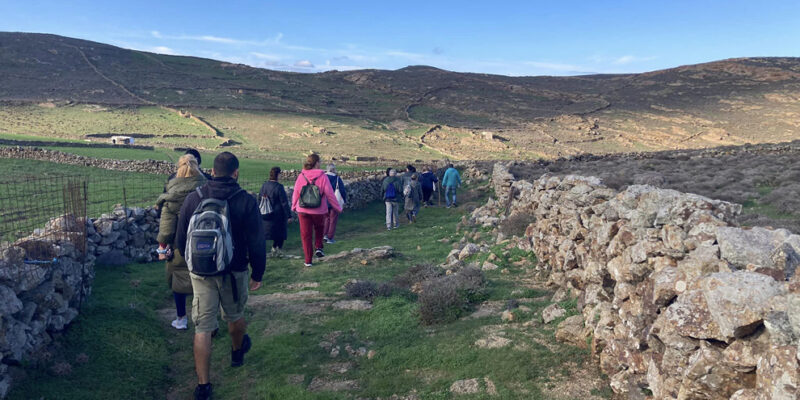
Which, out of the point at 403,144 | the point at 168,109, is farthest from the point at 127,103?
the point at 403,144

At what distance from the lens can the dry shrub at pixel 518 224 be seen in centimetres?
1102

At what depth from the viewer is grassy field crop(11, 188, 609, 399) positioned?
495 cm

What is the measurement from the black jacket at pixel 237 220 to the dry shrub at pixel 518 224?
23.2ft

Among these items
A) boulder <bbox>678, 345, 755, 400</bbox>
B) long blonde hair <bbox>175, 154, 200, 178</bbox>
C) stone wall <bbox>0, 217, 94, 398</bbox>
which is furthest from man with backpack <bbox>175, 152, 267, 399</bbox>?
boulder <bbox>678, 345, 755, 400</bbox>

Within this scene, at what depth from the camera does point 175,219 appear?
5.90m

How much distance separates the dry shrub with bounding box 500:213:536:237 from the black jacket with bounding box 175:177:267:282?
706 centimetres

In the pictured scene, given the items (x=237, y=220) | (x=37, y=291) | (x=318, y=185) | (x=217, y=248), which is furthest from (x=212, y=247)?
(x=318, y=185)

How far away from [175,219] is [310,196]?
3.45 metres

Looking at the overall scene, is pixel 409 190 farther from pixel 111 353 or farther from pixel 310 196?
pixel 111 353

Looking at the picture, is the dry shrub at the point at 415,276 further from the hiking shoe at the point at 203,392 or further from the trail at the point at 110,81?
the trail at the point at 110,81

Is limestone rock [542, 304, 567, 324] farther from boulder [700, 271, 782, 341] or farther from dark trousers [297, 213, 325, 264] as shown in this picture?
dark trousers [297, 213, 325, 264]

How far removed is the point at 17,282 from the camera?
5242 millimetres

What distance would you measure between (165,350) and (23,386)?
4.90 feet

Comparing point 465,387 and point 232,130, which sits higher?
point 232,130
